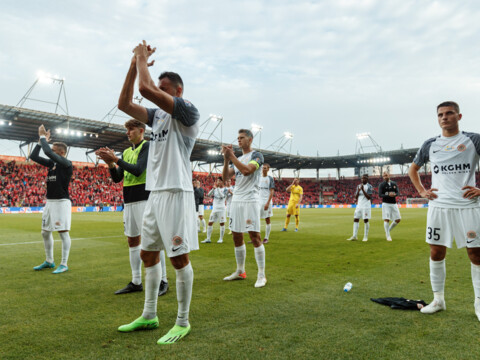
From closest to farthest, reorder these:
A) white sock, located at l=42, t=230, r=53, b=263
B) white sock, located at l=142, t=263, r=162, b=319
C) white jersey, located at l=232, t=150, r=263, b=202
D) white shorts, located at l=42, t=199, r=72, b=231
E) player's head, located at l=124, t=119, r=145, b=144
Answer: white sock, located at l=142, t=263, r=162, b=319 < player's head, located at l=124, t=119, r=145, b=144 < white jersey, located at l=232, t=150, r=263, b=202 < white shorts, located at l=42, t=199, r=72, b=231 < white sock, located at l=42, t=230, r=53, b=263

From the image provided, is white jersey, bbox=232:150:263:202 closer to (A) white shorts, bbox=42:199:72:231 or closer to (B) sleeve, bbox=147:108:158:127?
(B) sleeve, bbox=147:108:158:127

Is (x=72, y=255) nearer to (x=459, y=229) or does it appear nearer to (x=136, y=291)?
(x=136, y=291)

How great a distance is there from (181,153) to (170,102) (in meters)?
0.57

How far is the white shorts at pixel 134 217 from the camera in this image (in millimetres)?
4633

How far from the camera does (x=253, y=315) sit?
3652 millimetres

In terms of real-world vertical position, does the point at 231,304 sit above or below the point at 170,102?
below

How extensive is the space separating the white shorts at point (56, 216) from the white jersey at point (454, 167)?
19.7 ft

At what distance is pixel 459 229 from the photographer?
142 inches

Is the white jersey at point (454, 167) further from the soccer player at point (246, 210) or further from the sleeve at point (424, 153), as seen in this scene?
the soccer player at point (246, 210)

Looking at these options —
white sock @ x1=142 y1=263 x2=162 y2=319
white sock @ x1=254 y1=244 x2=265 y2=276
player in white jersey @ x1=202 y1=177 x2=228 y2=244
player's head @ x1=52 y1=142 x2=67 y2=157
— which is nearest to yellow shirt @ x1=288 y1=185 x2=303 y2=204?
player in white jersey @ x1=202 y1=177 x2=228 y2=244

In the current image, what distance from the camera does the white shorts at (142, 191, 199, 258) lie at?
118 inches

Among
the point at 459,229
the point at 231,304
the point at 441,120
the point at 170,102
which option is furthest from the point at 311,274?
the point at 170,102

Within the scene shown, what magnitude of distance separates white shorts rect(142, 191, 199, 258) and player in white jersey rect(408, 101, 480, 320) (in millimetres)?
2716

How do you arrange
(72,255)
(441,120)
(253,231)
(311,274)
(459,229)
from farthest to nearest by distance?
(72,255)
(311,274)
(253,231)
(441,120)
(459,229)
